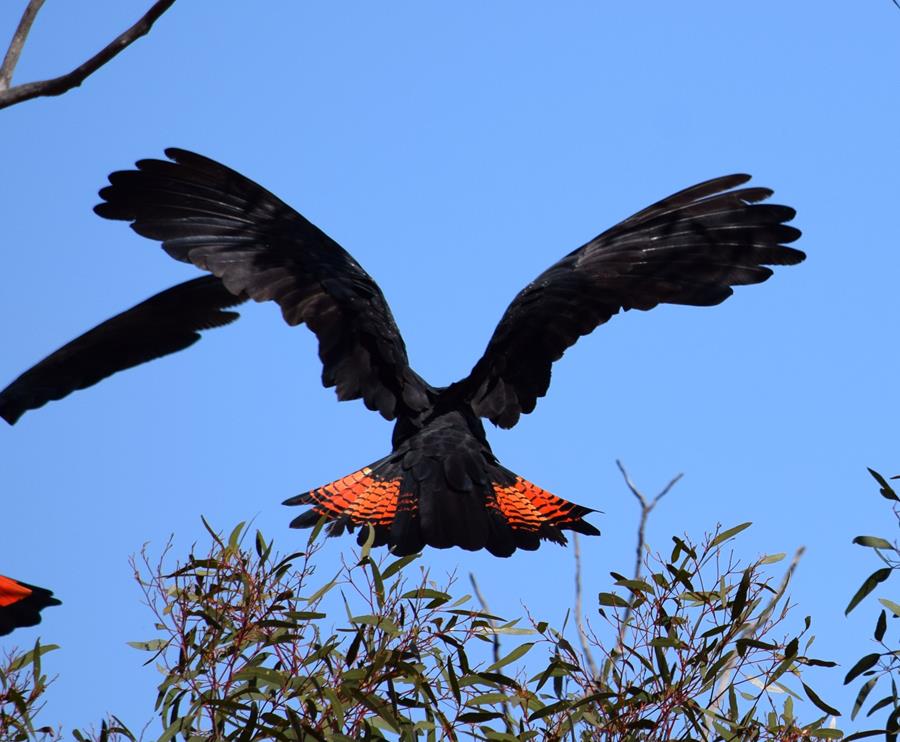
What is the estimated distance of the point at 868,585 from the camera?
10.7 ft

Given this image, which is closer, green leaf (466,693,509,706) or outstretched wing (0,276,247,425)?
green leaf (466,693,509,706)

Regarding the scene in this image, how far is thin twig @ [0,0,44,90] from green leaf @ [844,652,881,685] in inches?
114

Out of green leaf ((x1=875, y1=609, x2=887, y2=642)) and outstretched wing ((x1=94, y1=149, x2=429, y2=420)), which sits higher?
outstretched wing ((x1=94, y1=149, x2=429, y2=420))

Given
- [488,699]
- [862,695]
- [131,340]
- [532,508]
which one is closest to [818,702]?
[862,695]

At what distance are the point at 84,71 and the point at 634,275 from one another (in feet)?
9.18

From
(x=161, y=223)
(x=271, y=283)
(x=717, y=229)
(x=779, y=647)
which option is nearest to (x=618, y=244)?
(x=717, y=229)

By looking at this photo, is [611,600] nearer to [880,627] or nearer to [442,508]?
[880,627]

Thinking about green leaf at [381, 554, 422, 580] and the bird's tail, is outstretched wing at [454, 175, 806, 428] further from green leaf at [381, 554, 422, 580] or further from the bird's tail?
green leaf at [381, 554, 422, 580]

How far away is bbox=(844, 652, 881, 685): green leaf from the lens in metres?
3.09

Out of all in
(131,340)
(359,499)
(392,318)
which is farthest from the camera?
(131,340)

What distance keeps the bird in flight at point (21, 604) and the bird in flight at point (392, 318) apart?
89cm

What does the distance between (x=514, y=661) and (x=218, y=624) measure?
75 centimetres

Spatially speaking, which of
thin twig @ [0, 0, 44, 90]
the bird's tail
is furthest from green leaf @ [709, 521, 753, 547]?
thin twig @ [0, 0, 44, 90]

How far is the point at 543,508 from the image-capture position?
14.9ft
